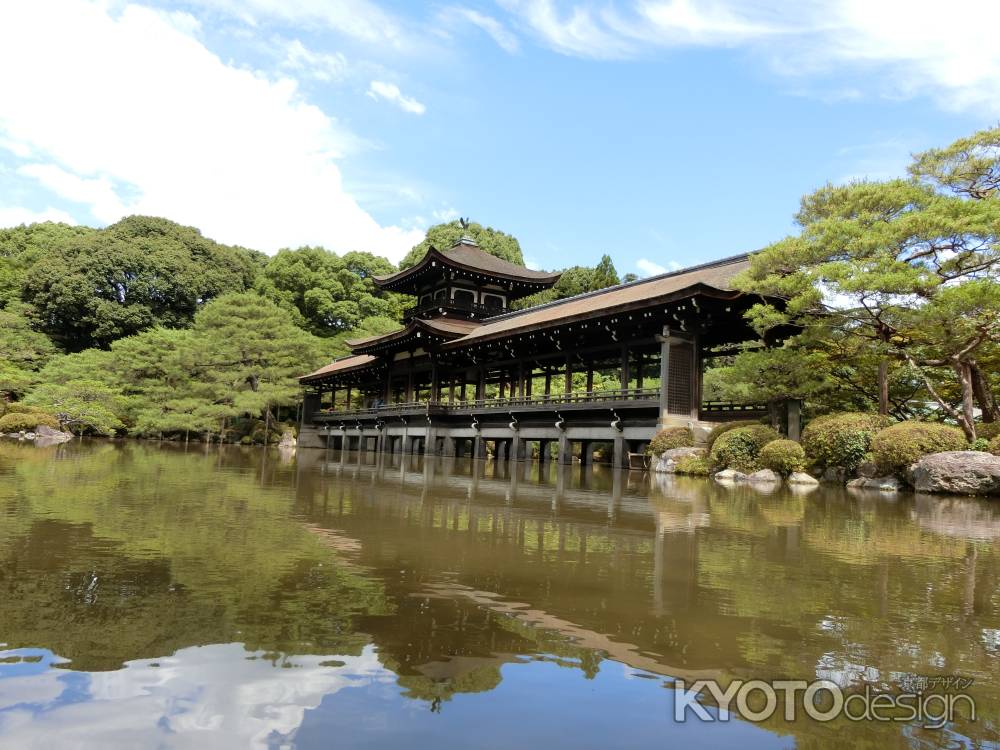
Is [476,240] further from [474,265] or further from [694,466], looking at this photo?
[694,466]

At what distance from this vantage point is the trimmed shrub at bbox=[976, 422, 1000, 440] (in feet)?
55.8

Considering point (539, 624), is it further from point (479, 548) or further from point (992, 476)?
point (992, 476)

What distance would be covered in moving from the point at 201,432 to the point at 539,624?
42855 mm

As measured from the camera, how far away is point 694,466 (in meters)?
20.0

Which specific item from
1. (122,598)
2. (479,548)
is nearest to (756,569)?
(479,548)

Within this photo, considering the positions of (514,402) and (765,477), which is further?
(514,402)

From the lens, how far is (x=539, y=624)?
4.32 metres

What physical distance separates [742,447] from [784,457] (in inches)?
52.0

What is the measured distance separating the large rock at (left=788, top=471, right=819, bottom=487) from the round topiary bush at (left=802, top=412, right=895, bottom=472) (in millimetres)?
749

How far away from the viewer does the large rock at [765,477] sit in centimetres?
1789

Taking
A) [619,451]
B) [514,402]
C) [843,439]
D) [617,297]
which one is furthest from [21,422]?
[843,439]

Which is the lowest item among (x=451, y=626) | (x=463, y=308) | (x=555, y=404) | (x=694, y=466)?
(x=451, y=626)

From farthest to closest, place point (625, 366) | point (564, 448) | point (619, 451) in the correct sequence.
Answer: point (564, 448), point (625, 366), point (619, 451)

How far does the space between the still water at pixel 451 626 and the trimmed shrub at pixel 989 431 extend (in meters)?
10.5
